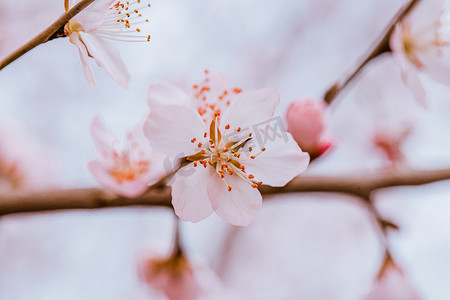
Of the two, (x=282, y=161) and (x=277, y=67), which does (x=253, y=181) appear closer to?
(x=282, y=161)

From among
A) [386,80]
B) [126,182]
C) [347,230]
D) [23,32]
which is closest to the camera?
[126,182]

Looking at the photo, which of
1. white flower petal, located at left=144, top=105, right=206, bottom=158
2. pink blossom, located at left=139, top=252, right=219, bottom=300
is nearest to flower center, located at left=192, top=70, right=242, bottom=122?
white flower petal, located at left=144, top=105, right=206, bottom=158

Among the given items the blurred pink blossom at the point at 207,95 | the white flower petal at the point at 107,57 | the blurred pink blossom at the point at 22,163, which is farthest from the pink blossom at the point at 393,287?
the blurred pink blossom at the point at 22,163

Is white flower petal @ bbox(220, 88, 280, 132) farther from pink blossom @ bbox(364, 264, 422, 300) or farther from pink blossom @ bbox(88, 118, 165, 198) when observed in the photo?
pink blossom @ bbox(364, 264, 422, 300)

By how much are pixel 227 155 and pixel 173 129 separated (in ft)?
0.27

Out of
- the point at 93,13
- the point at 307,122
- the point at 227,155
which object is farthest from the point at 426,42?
the point at 93,13

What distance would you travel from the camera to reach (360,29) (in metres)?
3.31

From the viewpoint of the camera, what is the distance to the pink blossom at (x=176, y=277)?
923mm

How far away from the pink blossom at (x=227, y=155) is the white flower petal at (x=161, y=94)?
81mm

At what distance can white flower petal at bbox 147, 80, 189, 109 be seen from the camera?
66 centimetres

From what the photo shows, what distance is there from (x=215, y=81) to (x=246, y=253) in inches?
107

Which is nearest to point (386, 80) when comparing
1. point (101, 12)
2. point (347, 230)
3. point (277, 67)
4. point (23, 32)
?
point (277, 67)

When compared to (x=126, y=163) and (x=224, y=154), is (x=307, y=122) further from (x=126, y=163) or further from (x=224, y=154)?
(x=126, y=163)

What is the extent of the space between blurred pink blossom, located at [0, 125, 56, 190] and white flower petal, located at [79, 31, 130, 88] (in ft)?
2.78
